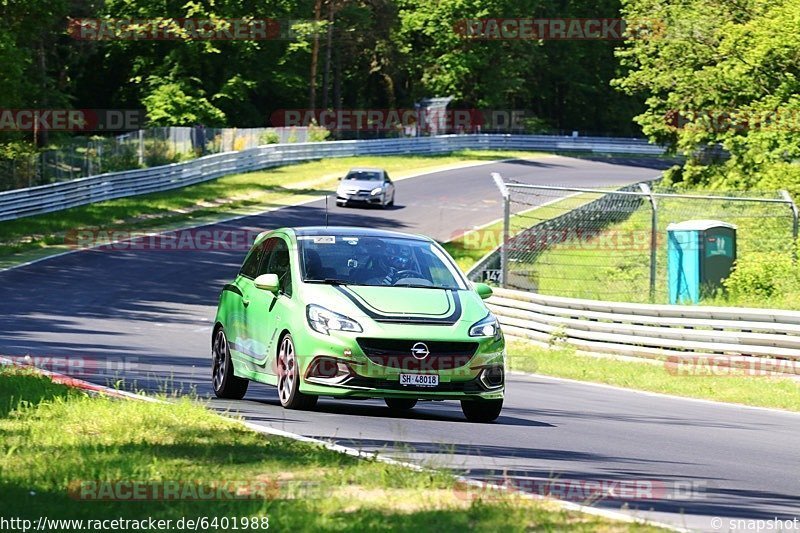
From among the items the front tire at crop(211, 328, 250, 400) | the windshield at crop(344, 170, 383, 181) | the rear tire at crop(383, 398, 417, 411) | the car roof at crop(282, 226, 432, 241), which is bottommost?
the windshield at crop(344, 170, 383, 181)

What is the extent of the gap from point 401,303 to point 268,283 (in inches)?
53.9

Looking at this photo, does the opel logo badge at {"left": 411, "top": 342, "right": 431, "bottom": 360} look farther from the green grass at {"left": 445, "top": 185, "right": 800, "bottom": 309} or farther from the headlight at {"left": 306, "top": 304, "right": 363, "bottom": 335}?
the green grass at {"left": 445, "top": 185, "right": 800, "bottom": 309}

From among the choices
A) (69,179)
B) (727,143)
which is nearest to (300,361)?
(727,143)

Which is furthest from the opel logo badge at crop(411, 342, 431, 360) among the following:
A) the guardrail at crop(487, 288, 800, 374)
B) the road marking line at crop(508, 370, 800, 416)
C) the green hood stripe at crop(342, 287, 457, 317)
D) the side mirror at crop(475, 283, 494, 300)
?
the guardrail at crop(487, 288, 800, 374)

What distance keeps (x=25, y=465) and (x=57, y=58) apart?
212ft

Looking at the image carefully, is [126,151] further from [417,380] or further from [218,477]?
[218,477]

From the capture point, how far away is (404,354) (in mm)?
12016

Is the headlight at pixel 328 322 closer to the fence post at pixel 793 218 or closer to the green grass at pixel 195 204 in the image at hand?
the fence post at pixel 793 218

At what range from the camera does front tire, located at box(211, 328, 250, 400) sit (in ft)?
46.0

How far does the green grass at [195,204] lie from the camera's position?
3906 cm

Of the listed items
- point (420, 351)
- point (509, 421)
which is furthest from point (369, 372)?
point (509, 421)

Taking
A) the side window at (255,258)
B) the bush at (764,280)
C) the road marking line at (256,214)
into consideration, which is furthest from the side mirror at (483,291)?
the road marking line at (256,214)

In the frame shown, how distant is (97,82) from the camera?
81.4 metres

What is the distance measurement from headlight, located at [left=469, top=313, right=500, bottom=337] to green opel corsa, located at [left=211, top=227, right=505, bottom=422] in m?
0.01
